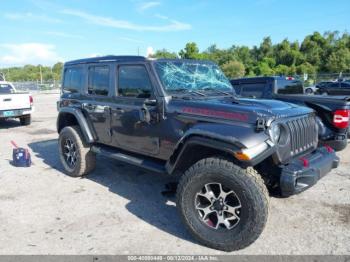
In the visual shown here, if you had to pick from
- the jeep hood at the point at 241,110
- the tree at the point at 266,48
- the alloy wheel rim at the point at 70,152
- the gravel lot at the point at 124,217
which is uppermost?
the tree at the point at 266,48

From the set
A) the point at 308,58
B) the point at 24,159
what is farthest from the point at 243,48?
the point at 24,159

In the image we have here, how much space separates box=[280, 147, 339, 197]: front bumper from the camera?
3.30 meters

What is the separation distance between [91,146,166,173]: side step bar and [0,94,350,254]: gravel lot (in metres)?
0.57

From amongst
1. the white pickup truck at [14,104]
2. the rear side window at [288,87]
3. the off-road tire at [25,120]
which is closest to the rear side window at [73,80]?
the rear side window at [288,87]

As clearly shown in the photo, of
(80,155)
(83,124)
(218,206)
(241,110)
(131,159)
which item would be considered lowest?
(218,206)

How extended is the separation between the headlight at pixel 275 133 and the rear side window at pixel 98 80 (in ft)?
8.84

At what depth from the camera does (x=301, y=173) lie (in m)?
3.35

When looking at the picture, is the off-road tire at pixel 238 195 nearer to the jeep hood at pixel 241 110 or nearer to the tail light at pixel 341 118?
the jeep hood at pixel 241 110

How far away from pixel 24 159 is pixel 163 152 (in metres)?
3.62

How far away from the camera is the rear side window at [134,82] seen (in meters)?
4.42

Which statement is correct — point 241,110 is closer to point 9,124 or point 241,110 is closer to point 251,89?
point 251,89

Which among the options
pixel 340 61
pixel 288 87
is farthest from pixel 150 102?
pixel 340 61

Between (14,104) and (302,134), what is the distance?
10.2m

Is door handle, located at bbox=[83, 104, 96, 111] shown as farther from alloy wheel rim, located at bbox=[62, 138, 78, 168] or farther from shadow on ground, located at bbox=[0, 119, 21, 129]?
shadow on ground, located at bbox=[0, 119, 21, 129]
